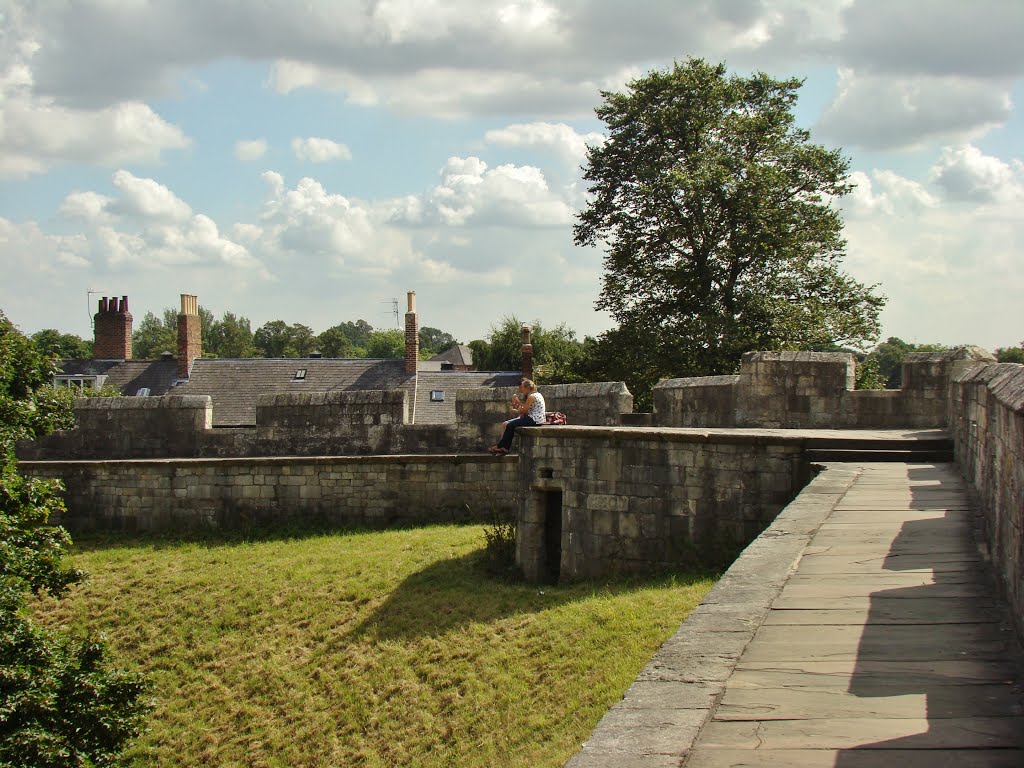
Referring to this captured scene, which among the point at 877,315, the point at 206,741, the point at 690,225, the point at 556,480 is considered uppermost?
the point at 690,225

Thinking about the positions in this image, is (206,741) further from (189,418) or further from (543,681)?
(189,418)

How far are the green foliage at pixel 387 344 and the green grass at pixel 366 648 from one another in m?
99.0

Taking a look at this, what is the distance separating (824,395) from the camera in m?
14.0

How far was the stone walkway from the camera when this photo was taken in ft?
10.4

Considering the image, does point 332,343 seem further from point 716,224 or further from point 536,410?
point 536,410

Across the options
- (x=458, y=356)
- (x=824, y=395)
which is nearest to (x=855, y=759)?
(x=824, y=395)

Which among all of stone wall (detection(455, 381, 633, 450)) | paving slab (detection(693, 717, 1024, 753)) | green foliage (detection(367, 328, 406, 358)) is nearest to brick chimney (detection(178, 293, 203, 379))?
stone wall (detection(455, 381, 633, 450))

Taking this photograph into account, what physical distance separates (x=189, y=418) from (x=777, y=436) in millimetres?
8459

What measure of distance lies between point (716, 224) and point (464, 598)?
52.7 feet

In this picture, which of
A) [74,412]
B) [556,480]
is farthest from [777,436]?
[74,412]

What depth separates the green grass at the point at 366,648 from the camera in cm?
838

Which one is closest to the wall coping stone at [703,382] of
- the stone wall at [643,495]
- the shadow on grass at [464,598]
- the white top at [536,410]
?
the white top at [536,410]

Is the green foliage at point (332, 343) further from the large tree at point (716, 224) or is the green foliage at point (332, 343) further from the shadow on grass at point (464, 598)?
the shadow on grass at point (464, 598)

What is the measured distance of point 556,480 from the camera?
36.9 ft
